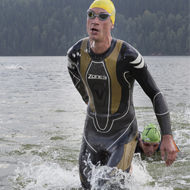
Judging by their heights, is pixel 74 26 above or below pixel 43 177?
below

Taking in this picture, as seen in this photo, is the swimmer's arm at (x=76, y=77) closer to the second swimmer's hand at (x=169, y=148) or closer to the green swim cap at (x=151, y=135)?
the second swimmer's hand at (x=169, y=148)

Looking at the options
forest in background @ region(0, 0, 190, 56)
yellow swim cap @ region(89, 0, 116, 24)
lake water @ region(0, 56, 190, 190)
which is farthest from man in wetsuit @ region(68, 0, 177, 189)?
forest in background @ region(0, 0, 190, 56)

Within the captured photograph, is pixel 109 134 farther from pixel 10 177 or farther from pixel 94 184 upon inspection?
pixel 10 177

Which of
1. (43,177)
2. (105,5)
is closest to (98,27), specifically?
(105,5)

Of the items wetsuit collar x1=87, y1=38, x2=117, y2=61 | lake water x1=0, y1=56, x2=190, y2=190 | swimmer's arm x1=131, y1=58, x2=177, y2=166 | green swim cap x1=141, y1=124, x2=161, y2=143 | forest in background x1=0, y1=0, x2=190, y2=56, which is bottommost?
forest in background x1=0, y1=0, x2=190, y2=56

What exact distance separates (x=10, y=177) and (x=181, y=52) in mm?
117525

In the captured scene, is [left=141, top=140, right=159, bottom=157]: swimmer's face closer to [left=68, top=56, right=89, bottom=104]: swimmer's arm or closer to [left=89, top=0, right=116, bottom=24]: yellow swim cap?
[left=68, top=56, right=89, bottom=104]: swimmer's arm

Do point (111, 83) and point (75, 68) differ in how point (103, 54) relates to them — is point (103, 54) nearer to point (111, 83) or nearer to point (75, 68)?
point (111, 83)

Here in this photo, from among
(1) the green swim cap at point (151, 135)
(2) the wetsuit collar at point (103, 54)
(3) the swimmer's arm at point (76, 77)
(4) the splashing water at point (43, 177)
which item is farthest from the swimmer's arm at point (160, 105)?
(1) the green swim cap at point (151, 135)

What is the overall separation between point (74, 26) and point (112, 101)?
131391 millimetres

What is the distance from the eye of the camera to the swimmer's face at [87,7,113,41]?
3730mm

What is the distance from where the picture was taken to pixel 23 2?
509 feet

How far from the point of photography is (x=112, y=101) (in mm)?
3918

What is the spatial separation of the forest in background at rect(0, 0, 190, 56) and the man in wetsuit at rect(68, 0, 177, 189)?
10768 cm
